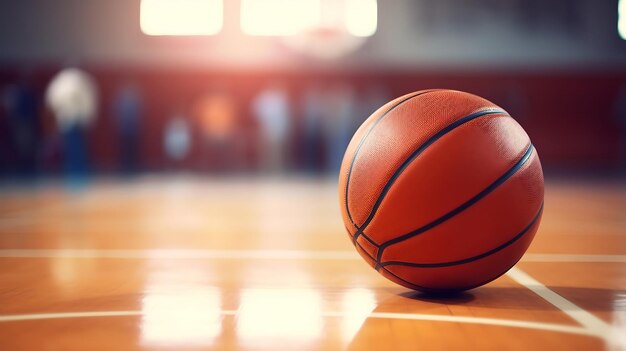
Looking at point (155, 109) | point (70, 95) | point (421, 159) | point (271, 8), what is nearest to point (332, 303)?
point (421, 159)

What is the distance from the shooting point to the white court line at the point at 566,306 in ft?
5.40

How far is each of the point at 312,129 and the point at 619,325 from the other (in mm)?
11139

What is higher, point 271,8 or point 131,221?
point 271,8

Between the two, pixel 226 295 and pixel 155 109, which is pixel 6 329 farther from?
pixel 155 109

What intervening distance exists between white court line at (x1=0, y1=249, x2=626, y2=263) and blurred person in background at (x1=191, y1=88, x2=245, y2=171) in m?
9.51

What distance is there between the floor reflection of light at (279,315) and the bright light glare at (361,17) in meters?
10.0

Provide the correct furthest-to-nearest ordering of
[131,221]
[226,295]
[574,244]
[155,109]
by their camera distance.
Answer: [155,109], [131,221], [574,244], [226,295]

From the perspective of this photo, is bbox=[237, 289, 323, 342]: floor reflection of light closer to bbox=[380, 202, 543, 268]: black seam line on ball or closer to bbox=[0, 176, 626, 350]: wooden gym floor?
bbox=[0, 176, 626, 350]: wooden gym floor

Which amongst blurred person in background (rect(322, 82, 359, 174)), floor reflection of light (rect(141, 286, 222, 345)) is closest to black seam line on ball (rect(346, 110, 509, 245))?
floor reflection of light (rect(141, 286, 222, 345))

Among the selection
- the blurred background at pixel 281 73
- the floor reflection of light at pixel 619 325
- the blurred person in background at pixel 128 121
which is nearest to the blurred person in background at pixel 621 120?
the blurred background at pixel 281 73

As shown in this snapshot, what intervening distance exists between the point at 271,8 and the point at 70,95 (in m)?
4.39

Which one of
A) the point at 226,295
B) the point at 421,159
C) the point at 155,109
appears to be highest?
the point at 421,159

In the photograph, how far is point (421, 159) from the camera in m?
1.86

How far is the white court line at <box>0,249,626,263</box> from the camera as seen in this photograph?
283 centimetres
